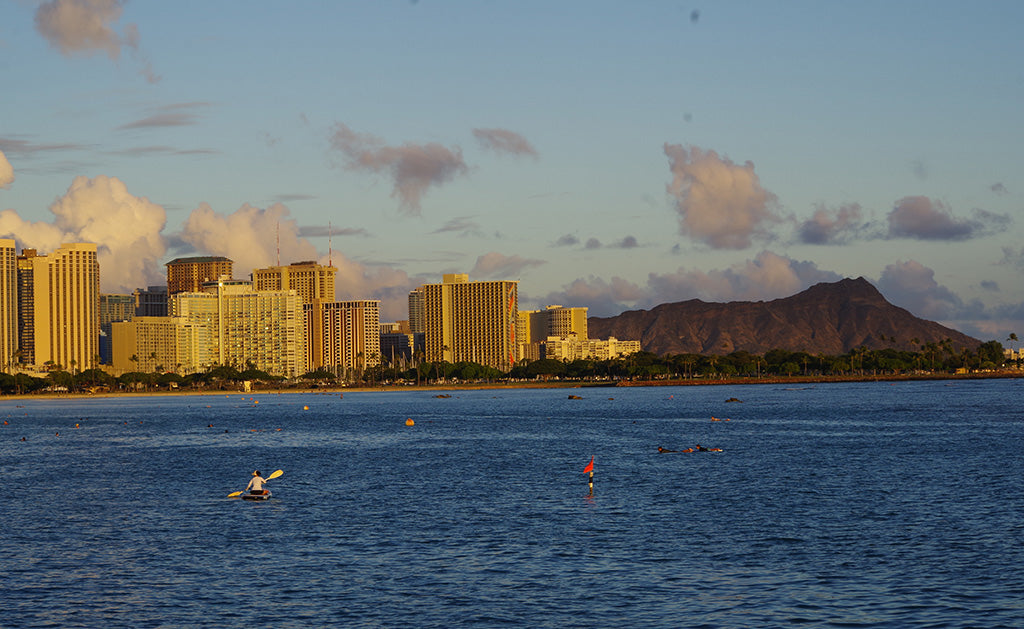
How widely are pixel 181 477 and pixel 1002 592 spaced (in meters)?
64.0

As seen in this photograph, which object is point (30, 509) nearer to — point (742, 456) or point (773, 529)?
point (773, 529)

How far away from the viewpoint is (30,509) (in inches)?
2660

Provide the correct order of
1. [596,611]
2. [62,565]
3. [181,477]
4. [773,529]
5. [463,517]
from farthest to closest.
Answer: [181,477] → [463,517] → [773,529] → [62,565] → [596,611]

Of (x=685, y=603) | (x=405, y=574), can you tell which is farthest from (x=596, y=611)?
(x=405, y=574)

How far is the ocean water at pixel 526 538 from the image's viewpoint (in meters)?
39.1

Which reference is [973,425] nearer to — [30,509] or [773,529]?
[773,529]

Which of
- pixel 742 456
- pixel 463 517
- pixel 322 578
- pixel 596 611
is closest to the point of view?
pixel 596 611

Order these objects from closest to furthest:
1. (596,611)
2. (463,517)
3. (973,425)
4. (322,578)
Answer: (596,611)
(322,578)
(463,517)
(973,425)

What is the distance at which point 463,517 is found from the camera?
60.2 meters

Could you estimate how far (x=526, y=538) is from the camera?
2087 inches

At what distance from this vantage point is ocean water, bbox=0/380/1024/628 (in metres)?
39.1

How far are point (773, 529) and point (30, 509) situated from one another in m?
43.8

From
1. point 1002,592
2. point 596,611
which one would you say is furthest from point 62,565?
point 1002,592

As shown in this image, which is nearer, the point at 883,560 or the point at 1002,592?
the point at 1002,592
